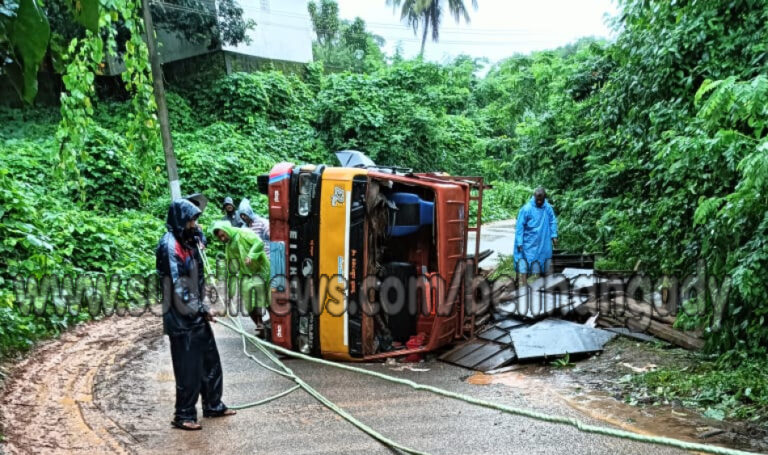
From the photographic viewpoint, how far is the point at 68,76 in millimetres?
9680

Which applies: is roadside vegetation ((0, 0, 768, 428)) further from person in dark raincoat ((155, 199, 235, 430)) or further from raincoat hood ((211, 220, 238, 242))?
person in dark raincoat ((155, 199, 235, 430))

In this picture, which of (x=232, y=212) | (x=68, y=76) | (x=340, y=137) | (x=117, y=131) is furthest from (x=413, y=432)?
(x=340, y=137)

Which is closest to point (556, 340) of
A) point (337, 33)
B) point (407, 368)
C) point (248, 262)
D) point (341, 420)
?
point (407, 368)

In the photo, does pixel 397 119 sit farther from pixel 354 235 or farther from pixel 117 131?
pixel 354 235

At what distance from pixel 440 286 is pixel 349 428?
2562mm

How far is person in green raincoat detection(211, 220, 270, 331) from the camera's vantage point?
785 cm

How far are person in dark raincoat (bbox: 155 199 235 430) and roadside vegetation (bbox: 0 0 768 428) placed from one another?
106 inches

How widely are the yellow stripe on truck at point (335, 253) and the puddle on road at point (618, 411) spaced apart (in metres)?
1.51

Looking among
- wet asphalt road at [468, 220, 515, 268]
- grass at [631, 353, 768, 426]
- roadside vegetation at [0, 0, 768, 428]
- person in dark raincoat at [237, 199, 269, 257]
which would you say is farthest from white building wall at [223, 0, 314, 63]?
grass at [631, 353, 768, 426]

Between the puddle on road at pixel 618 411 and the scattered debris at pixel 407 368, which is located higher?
the puddle on road at pixel 618 411

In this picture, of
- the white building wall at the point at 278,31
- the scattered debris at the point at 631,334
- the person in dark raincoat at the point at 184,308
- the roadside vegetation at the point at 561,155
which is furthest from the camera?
the white building wall at the point at 278,31

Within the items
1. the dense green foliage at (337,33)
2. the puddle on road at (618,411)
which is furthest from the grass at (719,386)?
the dense green foliage at (337,33)

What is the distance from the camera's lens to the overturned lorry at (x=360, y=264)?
6.83 meters

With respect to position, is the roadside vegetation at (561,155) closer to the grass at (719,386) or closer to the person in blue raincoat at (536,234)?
the grass at (719,386)
